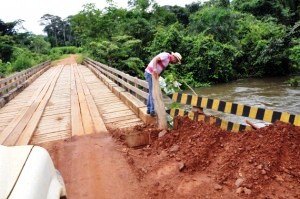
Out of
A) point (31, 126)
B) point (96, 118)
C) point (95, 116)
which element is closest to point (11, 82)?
point (31, 126)

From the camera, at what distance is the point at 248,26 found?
32.0 m

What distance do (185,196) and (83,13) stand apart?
33323mm

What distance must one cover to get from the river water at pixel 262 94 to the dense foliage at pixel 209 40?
1.73 metres

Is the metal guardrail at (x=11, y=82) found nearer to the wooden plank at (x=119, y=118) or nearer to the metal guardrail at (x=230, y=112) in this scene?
the wooden plank at (x=119, y=118)

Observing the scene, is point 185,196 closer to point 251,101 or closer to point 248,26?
point 251,101

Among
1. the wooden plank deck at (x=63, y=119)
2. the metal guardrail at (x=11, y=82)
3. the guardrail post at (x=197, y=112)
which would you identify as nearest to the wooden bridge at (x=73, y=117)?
the wooden plank deck at (x=63, y=119)

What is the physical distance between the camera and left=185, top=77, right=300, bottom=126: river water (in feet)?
53.3

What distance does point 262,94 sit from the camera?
20.2 metres

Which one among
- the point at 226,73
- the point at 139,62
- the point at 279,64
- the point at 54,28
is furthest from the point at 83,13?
the point at 54,28

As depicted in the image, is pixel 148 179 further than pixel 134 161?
No

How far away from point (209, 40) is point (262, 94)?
8.97 metres

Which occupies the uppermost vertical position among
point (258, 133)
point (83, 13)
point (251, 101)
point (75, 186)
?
point (83, 13)

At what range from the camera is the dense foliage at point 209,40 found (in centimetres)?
2667

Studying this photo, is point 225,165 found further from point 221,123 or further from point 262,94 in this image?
point 262,94
